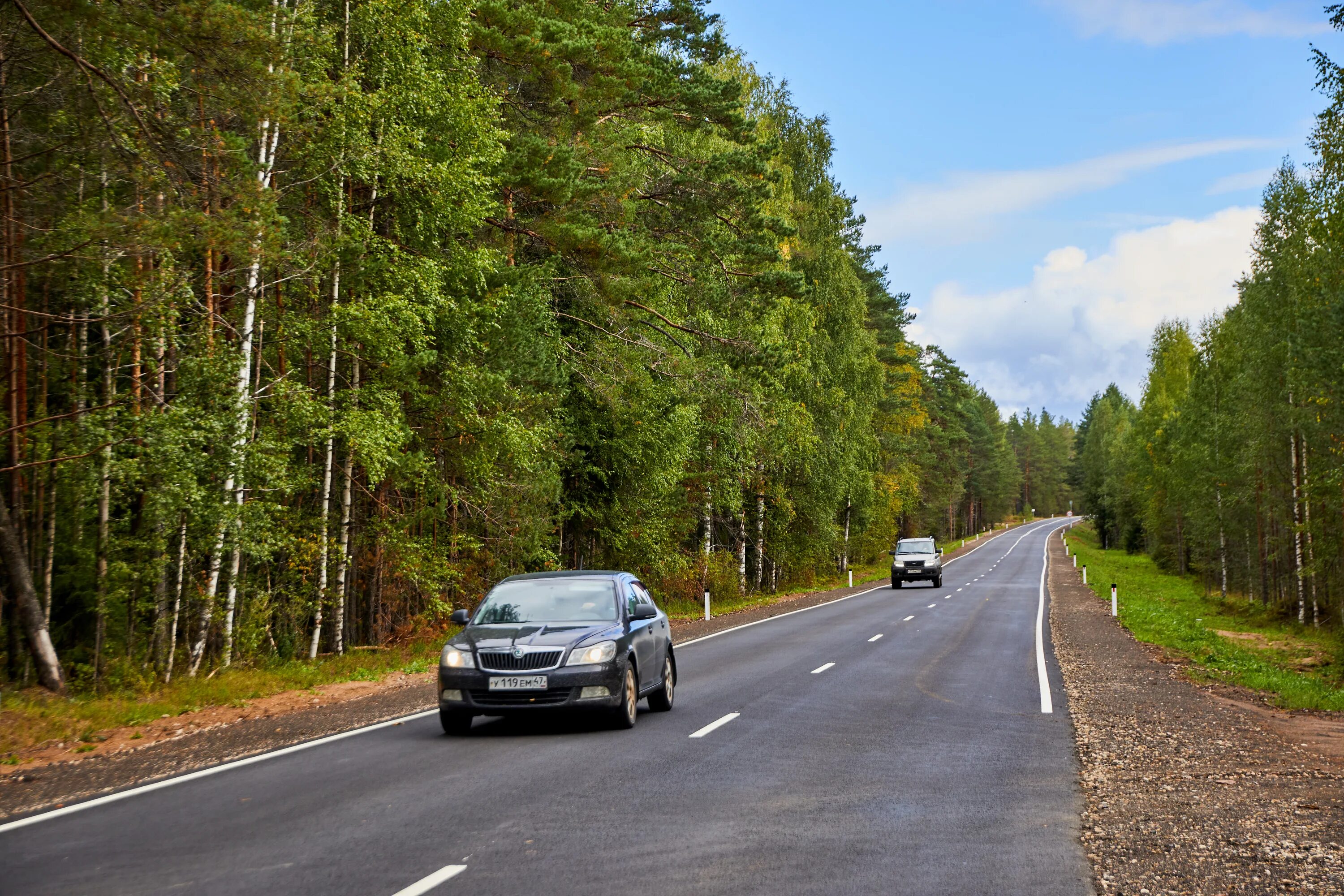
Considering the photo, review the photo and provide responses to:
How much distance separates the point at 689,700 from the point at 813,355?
2879cm

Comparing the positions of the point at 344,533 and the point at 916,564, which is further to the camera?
the point at 916,564

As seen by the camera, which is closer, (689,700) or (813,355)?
(689,700)

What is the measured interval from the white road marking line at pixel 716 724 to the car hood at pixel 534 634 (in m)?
1.25

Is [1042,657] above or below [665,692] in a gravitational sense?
below

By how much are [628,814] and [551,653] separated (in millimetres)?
3649

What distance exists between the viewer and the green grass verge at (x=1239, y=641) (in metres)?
17.7

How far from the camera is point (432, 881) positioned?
219 inches

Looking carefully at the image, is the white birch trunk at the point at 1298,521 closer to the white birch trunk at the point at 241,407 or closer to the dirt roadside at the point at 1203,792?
the dirt roadside at the point at 1203,792

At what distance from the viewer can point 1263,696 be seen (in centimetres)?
1600

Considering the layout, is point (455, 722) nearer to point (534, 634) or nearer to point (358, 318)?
point (534, 634)

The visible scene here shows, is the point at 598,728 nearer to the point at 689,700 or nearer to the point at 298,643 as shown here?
the point at 689,700

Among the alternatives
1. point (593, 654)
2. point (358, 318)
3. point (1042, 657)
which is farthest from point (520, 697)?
point (1042, 657)

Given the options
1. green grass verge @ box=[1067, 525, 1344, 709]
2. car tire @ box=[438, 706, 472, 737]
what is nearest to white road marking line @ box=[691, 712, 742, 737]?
car tire @ box=[438, 706, 472, 737]

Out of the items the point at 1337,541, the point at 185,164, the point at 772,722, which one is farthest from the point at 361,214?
the point at 1337,541
